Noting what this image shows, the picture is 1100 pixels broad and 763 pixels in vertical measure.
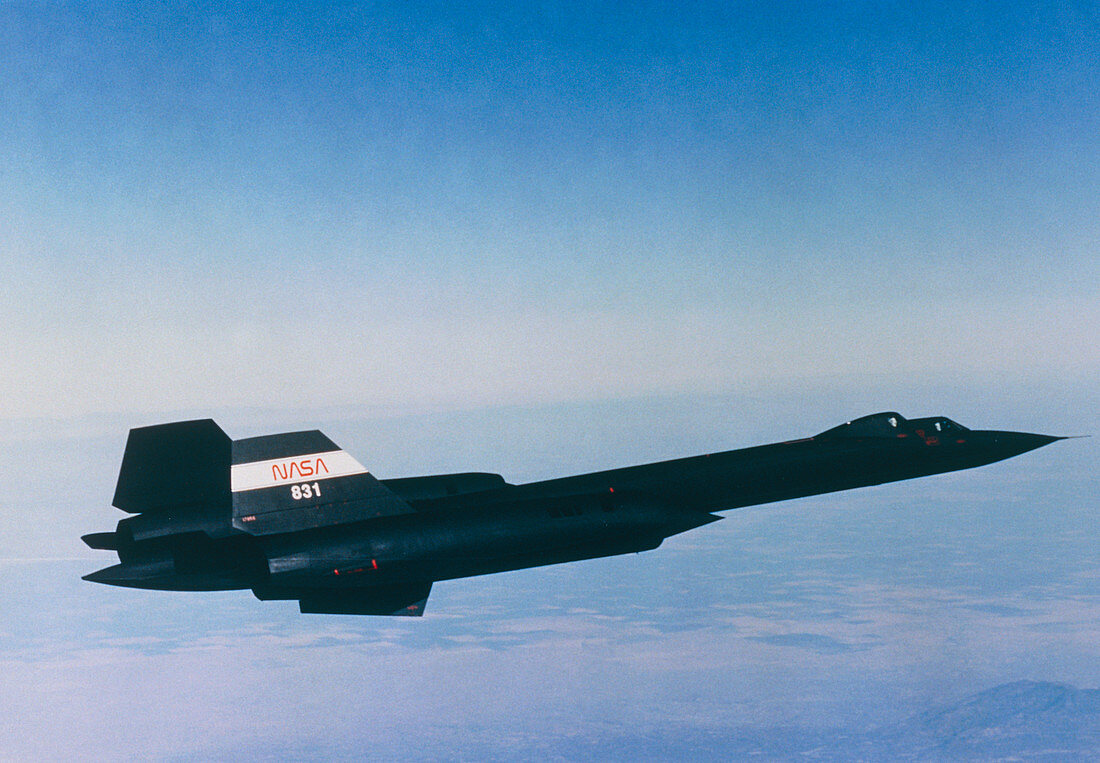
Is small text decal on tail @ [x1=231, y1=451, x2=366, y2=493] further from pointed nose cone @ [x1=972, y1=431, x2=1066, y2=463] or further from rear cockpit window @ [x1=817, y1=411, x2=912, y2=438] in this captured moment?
pointed nose cone @ [x1=972, y1=431, x2=1066, y2=463]

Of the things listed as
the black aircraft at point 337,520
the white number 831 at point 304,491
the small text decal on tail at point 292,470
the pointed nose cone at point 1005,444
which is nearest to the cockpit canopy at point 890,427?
the pointed nose cone at point 1005,444

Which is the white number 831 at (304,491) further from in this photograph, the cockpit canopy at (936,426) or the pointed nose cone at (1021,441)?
the pointed nose cone at (1021,441)

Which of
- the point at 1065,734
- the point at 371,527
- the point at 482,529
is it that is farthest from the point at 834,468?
→ the point at 1065,734

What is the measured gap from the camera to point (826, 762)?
84.8 meters

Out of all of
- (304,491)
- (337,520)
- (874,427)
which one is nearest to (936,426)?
(874,427)

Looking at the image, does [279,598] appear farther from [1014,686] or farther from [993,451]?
[1014,686]

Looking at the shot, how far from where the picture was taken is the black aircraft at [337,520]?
1725 centimetres

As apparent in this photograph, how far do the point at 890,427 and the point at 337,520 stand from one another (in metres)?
14.6

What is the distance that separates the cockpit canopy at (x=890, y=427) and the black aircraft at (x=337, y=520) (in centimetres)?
369

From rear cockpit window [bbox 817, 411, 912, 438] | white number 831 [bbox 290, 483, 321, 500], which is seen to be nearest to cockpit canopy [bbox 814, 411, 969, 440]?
rear cockpit window [bbox 817, 411, 912, 438]

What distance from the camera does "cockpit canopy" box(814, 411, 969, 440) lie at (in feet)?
72.4

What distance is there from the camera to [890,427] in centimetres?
2209

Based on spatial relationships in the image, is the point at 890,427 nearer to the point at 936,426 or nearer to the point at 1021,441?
the point at 936,426

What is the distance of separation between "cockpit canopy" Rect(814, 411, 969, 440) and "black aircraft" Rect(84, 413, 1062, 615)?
3.69 m
